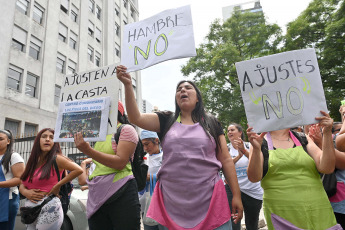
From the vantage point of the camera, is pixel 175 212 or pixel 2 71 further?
pixel 2 71

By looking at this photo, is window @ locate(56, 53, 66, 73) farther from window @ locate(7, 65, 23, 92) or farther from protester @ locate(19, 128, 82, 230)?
protester @ locate(19, 128, 82, 230)

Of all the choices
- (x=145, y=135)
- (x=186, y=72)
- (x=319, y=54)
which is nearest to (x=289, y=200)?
(x=145, y=135)

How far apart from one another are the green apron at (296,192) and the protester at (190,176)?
0.34 metres

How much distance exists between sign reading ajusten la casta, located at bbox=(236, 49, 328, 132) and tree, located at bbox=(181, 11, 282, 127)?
47.9 ft

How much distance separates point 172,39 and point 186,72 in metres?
18.1

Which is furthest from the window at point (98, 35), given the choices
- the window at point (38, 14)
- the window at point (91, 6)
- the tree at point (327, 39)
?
the tree at point (327, 39)

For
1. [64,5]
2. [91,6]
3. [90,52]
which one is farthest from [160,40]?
[91,6]

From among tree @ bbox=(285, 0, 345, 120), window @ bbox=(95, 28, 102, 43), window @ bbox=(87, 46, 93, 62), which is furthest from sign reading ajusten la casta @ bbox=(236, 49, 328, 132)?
window @ bbox=(95, 28, 102, 43)

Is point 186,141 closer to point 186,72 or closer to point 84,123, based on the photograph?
point 84,123

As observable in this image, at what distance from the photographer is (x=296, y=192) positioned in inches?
A: 80.1

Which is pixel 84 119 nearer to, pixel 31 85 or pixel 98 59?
pixel 31 85

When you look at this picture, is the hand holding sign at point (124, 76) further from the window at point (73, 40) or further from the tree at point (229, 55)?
the window at point (73, 40)

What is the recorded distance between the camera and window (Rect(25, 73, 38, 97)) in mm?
16570

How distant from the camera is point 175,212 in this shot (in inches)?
73.9
